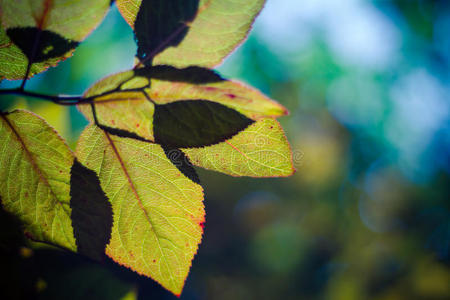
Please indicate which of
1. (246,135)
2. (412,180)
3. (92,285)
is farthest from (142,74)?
(412,180)

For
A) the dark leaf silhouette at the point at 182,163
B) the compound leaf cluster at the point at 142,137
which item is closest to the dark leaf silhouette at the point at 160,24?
the compound leaf cluster at the point at 142,137

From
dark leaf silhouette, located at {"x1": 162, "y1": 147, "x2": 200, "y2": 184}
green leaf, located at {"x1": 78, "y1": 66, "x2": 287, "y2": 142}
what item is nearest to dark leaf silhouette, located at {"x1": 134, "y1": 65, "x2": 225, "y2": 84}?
green leaf, located at {"x1": 78, "y1": 66, "x2": 287, "y2": 142}

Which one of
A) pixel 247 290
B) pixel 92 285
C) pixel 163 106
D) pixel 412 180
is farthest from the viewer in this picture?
pixel 412 180

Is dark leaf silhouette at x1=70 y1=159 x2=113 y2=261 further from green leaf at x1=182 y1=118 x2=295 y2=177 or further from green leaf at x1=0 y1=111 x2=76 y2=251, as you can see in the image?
green leaf at x1=182 y1=118 x2=295 y2=177

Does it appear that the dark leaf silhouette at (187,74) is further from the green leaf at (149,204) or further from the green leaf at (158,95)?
the green leaf at (149,204)

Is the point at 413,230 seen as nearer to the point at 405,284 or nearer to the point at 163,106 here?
the point at 405,284

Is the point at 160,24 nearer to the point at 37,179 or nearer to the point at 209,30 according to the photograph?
the point at 209,30
